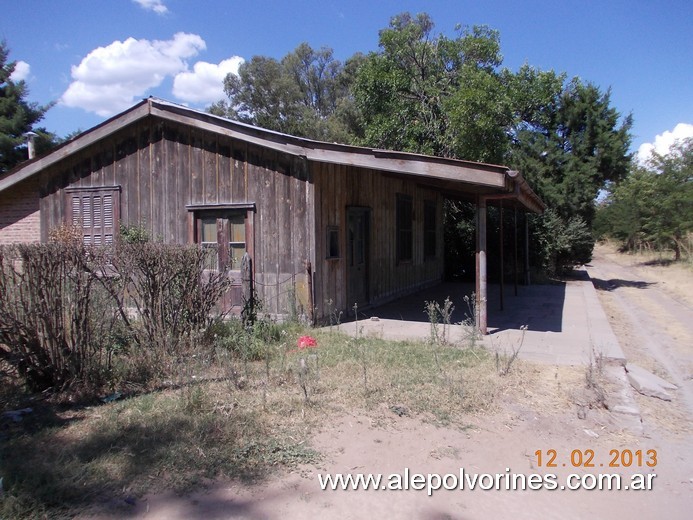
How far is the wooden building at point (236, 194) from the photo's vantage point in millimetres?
8281

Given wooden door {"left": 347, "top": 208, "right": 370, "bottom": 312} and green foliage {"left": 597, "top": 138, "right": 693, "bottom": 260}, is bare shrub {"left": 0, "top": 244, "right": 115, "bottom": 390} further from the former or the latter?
green foliage {"left": 597, "top": 138, "right": 693, "bottom": 260}

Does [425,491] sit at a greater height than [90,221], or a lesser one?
lesser

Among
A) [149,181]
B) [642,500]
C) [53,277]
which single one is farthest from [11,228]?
[642,500]

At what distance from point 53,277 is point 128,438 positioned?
5.96 feet

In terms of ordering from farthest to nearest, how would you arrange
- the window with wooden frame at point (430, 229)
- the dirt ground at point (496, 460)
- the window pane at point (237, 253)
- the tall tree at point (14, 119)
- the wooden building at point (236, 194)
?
the tall tree at point (14, 119)
the window with wooden frame at point (430, 229)
the window pane at point (237, 253)
the wooden building at point (236, 194)
the dirt ground at point (496, 460)

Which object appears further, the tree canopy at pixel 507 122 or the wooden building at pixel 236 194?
the tree canopy at pixel 507 122

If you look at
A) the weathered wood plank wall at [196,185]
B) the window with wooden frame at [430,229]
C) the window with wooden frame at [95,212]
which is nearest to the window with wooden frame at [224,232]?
the weathered wood plank wall at [196,185]

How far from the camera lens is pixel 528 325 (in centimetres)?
924

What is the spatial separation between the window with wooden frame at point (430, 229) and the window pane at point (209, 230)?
7.18 meters

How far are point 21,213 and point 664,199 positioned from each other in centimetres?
2863

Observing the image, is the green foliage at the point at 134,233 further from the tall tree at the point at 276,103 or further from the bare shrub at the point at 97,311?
the tall tree at the point at 276,103

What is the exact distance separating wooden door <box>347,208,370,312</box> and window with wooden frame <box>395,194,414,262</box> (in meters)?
1.83

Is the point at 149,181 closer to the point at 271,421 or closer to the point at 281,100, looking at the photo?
the point at 271,421

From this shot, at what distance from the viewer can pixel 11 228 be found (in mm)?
10438
